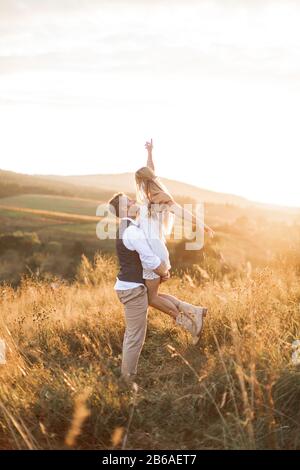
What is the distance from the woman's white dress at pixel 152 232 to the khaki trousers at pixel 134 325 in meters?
0.17

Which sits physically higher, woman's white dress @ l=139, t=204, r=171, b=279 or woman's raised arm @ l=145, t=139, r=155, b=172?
woman's raised arm @ l=145, t=139, r=155, b=172

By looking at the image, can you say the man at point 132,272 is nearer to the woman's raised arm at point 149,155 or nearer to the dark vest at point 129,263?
the dark vest at point 129,263

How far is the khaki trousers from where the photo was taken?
5.36 metres

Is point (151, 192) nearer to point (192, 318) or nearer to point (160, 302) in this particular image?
point (160, 302)

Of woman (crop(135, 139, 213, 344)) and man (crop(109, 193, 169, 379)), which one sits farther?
woman (crop(135, 139, 213, 344))

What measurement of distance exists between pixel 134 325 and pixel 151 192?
51.3 inches

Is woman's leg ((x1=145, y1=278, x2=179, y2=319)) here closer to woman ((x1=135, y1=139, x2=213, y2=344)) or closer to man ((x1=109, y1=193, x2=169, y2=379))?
woman ((x1=135, y1=139, x2=213, y2=344))

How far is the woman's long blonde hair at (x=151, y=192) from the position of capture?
5609 mm

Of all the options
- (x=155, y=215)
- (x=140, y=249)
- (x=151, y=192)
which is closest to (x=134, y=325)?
(x=140, y=249)

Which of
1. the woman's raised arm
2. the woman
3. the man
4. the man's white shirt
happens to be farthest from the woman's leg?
the woman's raised arm

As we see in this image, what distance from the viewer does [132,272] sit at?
5484 mm

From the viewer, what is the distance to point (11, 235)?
181 feet
